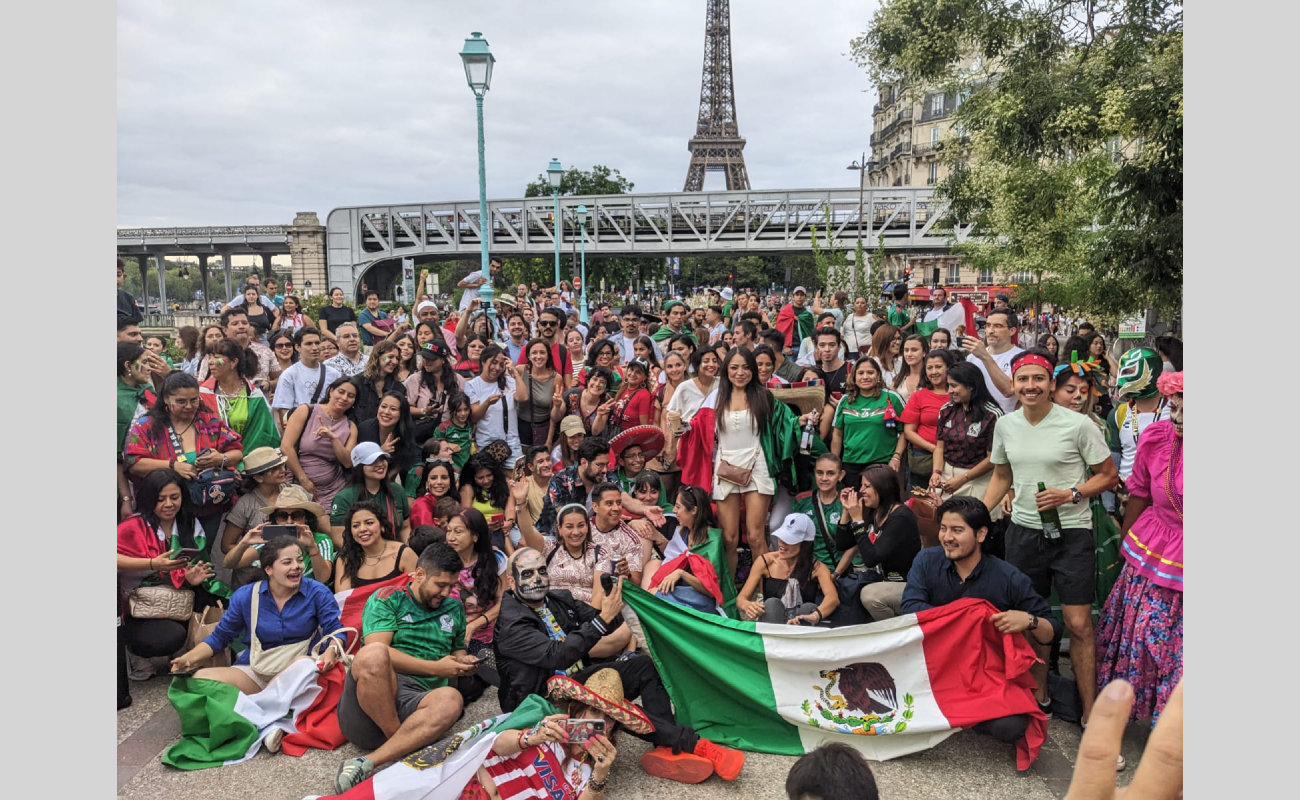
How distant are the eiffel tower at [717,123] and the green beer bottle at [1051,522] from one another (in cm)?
8340

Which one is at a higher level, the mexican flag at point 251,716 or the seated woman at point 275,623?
the seated woman at point 275,623

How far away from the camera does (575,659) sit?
4.61 meters

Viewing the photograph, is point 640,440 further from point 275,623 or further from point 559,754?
point 559,754

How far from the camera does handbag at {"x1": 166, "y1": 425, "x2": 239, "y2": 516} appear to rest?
571 cm

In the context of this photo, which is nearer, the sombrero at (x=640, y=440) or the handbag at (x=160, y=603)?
the handbag at (x=160, y=603)

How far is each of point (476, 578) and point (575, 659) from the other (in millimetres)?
1143

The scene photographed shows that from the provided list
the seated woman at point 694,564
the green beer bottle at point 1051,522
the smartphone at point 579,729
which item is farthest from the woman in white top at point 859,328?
the smartphone at point 579,729

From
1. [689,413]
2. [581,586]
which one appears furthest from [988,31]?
[581,586]

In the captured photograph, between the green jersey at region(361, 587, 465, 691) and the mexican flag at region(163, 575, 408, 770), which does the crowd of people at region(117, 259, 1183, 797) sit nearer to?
the green jersey at region(361, 587, 465, 691)

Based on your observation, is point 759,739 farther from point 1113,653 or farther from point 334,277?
point 334,277

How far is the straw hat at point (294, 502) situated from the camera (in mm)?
5746

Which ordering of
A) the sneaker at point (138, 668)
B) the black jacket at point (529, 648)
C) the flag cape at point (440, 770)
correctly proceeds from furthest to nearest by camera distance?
1. the sneaker at point (138, 668)
2. the black jacket at point (529, 648)
3. the flag cape at point (440, 770)

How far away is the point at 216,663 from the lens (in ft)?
16.9

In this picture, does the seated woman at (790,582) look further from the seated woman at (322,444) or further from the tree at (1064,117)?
the tree at (1064,117)
